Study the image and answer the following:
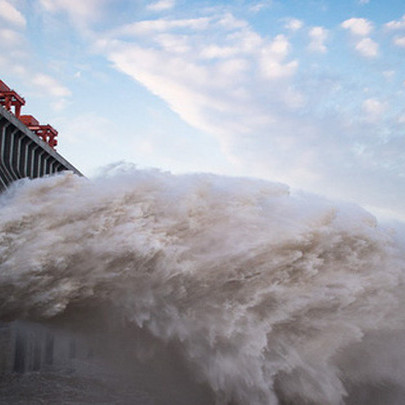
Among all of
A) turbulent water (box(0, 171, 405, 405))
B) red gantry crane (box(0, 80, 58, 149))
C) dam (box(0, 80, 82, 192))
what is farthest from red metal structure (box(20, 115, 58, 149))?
turbulent water (box(0, 171, 405, 405))

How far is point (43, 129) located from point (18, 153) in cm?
1775

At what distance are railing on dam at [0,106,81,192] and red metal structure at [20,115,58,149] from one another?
10553 mm

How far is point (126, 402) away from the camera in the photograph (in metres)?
16.3

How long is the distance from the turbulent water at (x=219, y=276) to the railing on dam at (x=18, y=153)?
14863 millimetres

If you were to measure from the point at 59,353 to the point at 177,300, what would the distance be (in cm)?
2855

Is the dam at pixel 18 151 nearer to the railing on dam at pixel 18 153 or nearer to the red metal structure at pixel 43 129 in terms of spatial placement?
the railing on dam at pixel 18 153

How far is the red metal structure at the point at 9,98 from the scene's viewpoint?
40062mm

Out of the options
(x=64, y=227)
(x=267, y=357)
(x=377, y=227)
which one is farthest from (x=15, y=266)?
(x=377, y=227)

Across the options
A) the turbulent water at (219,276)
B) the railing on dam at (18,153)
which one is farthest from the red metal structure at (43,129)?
the turbulent water at (219,276)

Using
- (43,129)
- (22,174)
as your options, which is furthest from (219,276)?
(43,129)

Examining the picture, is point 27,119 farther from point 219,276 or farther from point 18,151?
point 219,276

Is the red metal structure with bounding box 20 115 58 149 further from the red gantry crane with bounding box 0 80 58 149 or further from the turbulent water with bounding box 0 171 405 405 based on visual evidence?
the turbulent water with bounding box 0 171 405 405

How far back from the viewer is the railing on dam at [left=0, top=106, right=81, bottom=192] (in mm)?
28283

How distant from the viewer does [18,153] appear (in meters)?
31.2
